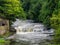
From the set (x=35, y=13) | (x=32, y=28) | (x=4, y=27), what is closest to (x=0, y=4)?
(x=4, y=27)

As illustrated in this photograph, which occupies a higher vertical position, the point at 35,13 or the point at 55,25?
the point at 55,25

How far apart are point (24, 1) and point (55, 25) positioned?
3601 inches

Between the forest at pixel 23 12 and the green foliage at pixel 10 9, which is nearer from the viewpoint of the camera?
the forest at pixel 23 12

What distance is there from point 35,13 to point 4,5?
152 ft

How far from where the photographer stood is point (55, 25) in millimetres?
37375

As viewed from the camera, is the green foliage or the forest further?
the green foliage

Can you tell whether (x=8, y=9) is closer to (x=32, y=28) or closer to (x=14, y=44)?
(x=14, y=44)

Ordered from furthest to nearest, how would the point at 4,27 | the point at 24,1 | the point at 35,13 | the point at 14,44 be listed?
the point at 24,1, the point at 35,13, the point at 4,27, the point at 14,44

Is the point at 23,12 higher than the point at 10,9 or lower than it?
lower

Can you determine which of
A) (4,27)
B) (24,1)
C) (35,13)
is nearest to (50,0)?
(4,27)

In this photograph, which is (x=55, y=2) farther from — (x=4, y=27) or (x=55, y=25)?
(x=55, y=25)

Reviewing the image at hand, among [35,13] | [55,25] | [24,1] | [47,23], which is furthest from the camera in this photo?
[24,1]

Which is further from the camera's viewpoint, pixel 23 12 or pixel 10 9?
pixel 23 12

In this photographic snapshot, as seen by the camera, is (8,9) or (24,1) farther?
(24,1)
